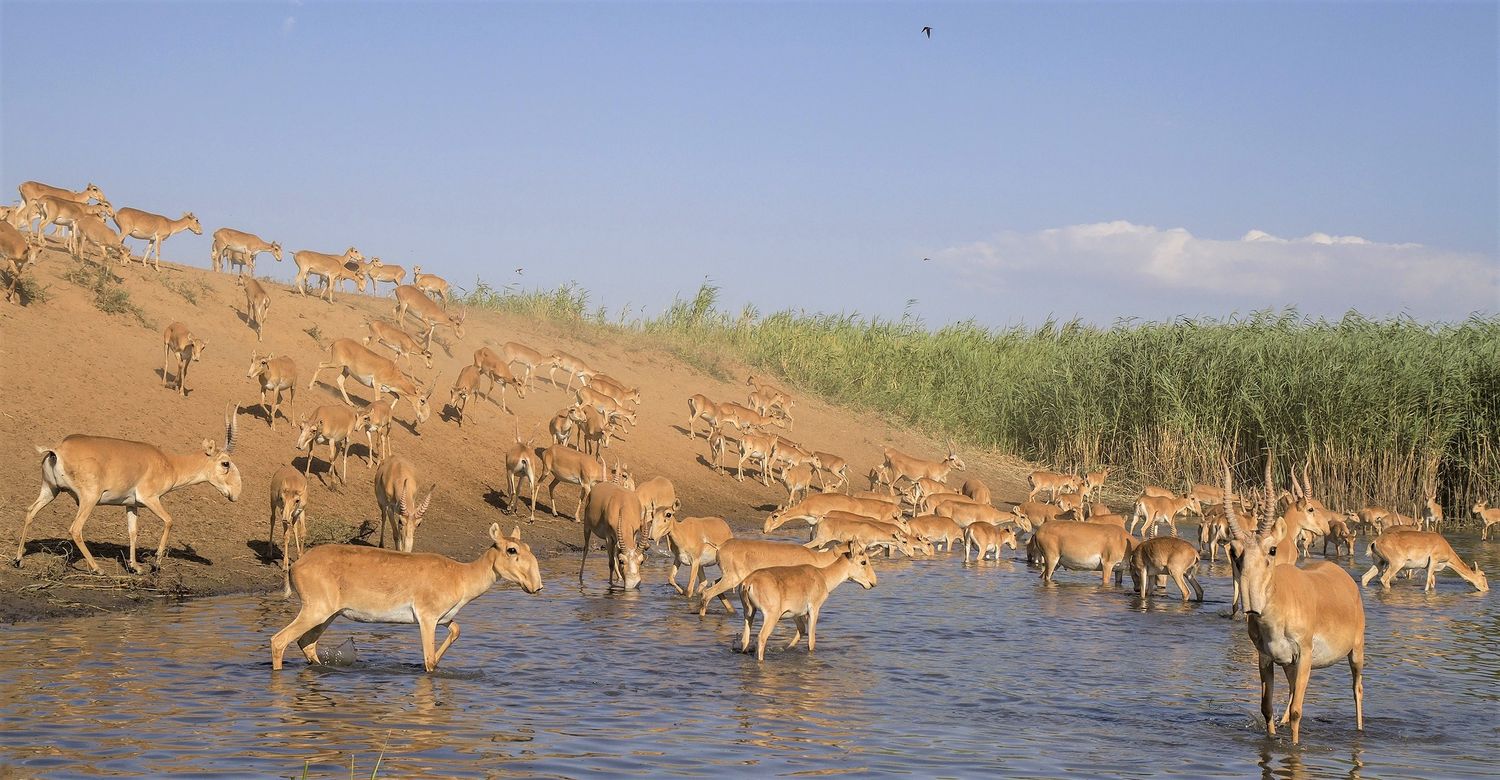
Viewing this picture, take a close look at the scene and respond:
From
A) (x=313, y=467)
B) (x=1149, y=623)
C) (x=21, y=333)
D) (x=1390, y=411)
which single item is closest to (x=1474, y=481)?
(x=1390, y=411)

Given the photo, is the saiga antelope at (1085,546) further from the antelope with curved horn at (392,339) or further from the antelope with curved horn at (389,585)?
the antelope with curved horn at (392,339)

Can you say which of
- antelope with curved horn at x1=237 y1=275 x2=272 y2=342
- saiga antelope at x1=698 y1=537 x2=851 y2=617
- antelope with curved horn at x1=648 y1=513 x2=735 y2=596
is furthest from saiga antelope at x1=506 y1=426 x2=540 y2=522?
saiga antelope at x1=698 y1=537 x2=851 y2=617

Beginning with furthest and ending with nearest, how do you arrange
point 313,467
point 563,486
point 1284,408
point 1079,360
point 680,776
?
1. point 1079,360
2. point 1284,408
3. point 563,486
4. point 313,467
5. point 680,776

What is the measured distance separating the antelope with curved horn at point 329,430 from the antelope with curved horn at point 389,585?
829 centimetres

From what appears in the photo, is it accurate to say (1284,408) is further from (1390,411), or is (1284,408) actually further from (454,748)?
(454,748)

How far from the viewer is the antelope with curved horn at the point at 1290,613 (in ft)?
30.6

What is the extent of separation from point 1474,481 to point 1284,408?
4.10 m

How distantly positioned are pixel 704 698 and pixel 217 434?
11.8 m

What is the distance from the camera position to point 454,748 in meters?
9.08

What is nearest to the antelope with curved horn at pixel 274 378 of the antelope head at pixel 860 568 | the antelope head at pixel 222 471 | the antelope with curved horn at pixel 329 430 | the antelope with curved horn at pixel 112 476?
the antelope with curved horn at pixel 329 430

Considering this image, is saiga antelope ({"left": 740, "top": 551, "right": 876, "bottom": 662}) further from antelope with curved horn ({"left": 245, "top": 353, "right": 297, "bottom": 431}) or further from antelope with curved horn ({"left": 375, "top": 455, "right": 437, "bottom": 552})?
antelope with curved horn ({"left": 245, "top": 353, "right": 297, "bottom": 431})

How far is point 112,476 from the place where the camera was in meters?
14.3

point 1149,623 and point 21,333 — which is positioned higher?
point 21,333

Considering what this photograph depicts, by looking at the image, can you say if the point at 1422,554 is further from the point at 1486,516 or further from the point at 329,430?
the point at 329,430
